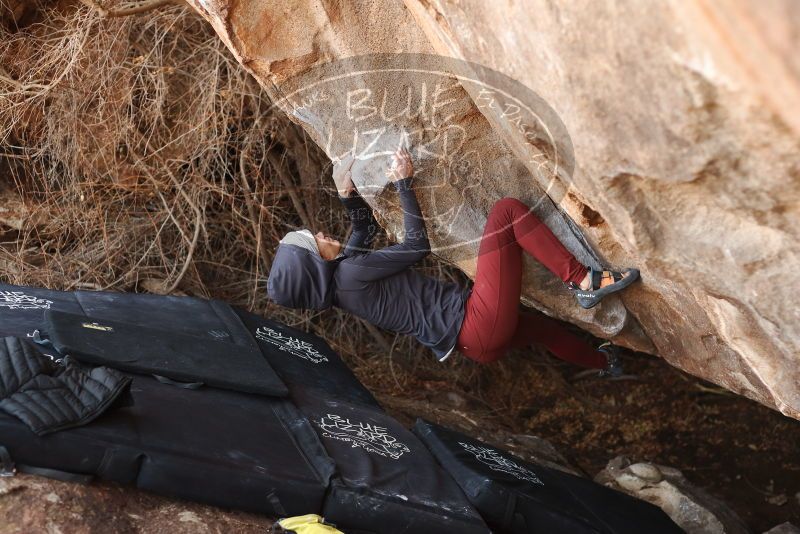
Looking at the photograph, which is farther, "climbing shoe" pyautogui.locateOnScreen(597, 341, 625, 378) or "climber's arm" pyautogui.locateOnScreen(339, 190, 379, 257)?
"climbing shoe" pyautogui.locateOnScreen(597, 341, 625, 378)

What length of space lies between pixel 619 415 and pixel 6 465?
3.65 meters

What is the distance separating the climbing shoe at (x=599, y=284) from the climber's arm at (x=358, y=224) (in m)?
0.83

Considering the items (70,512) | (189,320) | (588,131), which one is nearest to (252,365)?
(189,320)

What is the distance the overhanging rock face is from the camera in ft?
4.83

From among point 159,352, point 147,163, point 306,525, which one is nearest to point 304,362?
point 159,352

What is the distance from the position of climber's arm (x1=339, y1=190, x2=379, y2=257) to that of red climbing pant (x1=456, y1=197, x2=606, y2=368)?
0.47 metres

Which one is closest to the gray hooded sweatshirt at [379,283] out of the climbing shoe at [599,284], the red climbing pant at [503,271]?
the red climbing pant at [503,271]

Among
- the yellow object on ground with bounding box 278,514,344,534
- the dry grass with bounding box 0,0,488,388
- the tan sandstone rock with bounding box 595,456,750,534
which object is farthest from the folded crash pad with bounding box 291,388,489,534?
the dry grass with bounding box 0,0,488,388

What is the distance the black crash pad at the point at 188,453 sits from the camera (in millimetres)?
2076

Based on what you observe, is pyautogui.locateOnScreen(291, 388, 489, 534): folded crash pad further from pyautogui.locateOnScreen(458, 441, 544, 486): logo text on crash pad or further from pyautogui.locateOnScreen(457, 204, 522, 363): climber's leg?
pyautogui.locateOnScreen(457, 204, 522, 363): climber's leg

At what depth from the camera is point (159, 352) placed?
106 inches

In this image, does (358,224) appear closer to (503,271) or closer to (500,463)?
(503,271)

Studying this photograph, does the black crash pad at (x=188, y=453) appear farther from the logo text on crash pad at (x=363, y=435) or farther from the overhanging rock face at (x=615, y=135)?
the overhanging rock face at (x=615, y=135)

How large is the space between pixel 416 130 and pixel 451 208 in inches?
13.0
